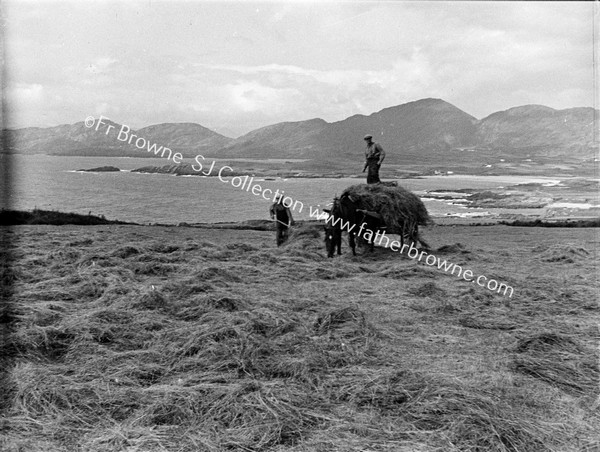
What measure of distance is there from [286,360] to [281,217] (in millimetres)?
6810

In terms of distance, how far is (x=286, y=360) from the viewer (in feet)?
11.0

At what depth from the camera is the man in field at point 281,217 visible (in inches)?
391

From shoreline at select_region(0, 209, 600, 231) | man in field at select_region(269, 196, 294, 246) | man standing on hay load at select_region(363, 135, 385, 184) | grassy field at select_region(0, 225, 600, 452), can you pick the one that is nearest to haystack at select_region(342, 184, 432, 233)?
man standing on hay load at select_region(363, 135, 385, 184)

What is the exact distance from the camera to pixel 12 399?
276 centimetres

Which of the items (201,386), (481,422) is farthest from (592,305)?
(201,386)

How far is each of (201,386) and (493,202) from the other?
37.0 feet

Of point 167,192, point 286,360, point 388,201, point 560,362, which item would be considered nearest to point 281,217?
point 388,201

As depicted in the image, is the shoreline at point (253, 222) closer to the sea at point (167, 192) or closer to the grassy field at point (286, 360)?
the sea at point (167, 192)

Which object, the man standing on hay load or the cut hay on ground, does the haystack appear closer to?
the man standing on hay load

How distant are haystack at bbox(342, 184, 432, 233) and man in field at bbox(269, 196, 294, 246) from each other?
1.55 metres

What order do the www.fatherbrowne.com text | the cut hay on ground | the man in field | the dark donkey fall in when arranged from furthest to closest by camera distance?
the man in field, the dark donkey, the www.fatherbrowne.com text, the cut hay on ground

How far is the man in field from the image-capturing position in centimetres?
992

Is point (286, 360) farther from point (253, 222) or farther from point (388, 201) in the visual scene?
point (253, 222)

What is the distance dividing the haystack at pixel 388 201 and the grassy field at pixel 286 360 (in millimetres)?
2472
